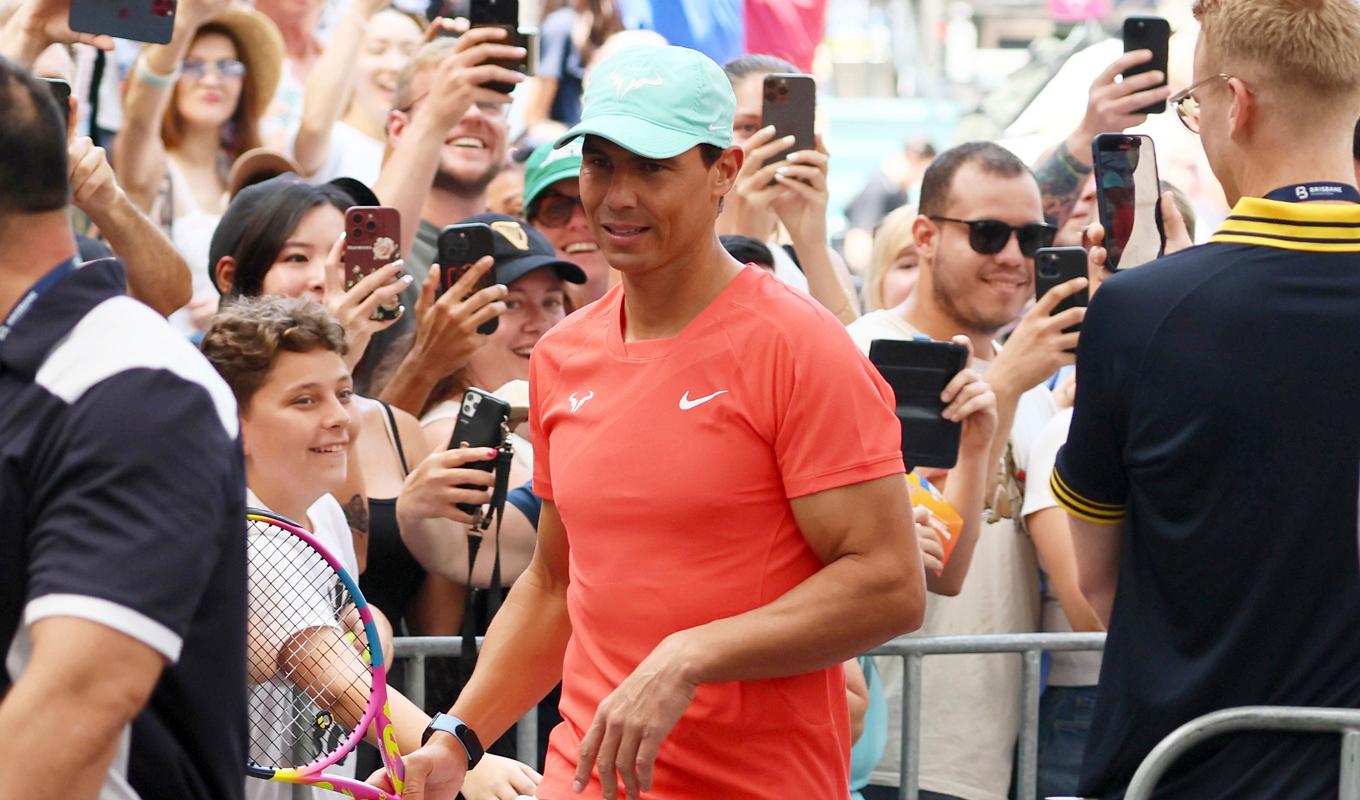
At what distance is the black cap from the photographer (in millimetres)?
5148

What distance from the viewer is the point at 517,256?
521 centimetres

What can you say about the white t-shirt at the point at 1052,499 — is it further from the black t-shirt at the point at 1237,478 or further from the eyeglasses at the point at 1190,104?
the black t-shirt at the point at 1237,478

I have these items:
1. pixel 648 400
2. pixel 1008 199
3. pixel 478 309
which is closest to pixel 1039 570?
pixel 1008 199

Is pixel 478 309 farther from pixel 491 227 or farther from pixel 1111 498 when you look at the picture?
pixel 1111 498

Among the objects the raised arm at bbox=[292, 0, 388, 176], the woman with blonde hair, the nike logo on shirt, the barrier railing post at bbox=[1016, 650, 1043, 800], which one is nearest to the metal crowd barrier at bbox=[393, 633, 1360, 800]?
the barrier railing post at bbox=[1016, 650, 1043, 800]

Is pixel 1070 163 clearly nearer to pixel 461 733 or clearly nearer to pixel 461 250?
pixel 461 250

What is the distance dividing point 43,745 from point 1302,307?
202cm

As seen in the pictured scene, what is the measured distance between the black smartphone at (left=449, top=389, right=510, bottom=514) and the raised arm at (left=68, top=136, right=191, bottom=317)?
996 mm

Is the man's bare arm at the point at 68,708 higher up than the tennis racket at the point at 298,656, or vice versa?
the man's bare arm at the point at 68,708

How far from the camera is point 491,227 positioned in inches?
200

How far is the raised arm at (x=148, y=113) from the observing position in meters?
5.61

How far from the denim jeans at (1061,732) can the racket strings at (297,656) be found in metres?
2.22

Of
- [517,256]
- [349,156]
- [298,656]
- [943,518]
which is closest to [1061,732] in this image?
[943,518]

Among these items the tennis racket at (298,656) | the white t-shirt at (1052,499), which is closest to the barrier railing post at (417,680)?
the tennis racket at (298,656)
